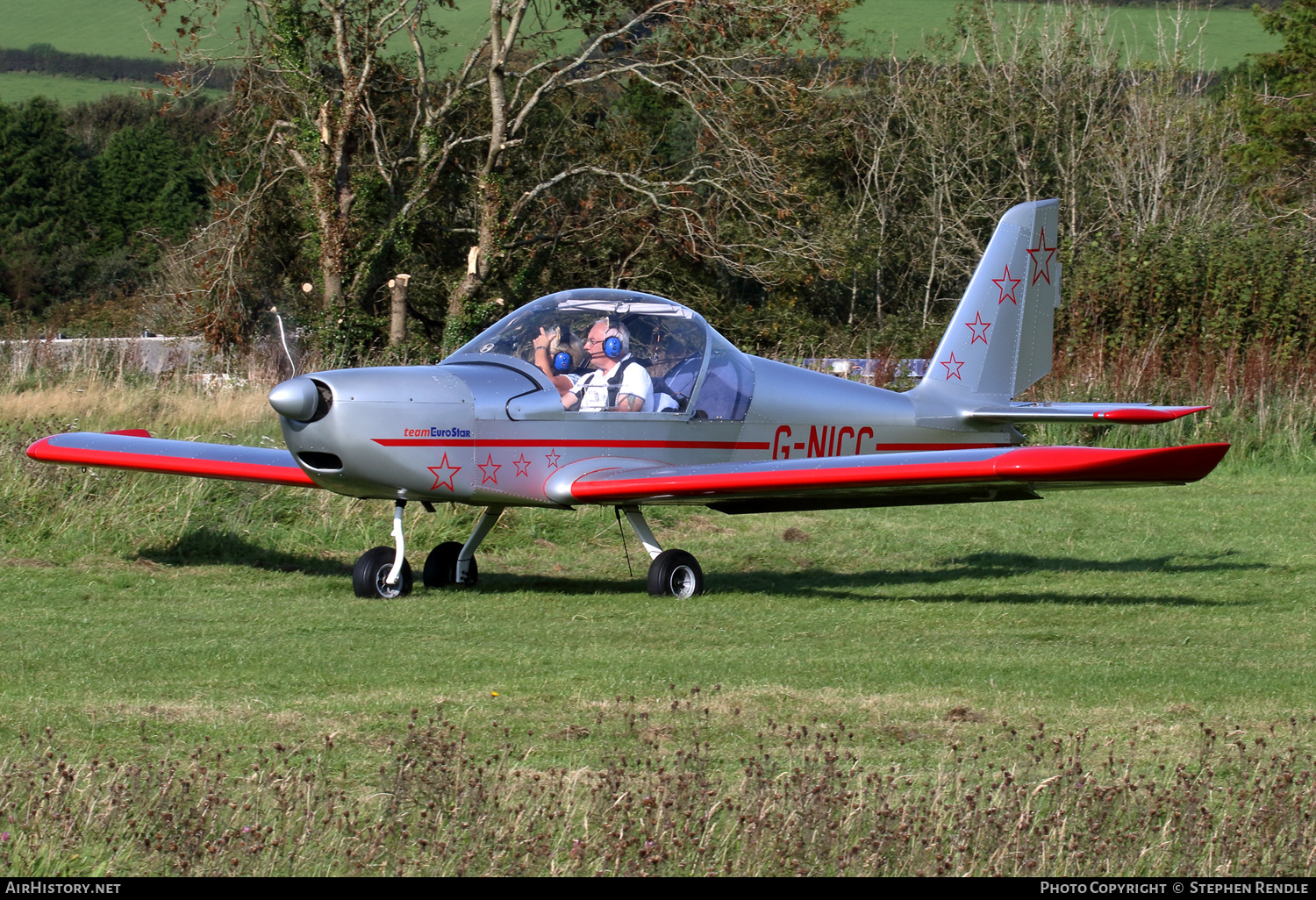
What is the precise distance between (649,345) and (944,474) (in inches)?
96.9

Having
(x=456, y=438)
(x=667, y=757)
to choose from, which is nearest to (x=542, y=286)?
(x=456, y=438)

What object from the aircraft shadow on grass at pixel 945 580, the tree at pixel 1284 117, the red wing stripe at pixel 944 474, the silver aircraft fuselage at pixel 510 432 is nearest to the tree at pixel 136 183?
the tree at pixel 1284 117

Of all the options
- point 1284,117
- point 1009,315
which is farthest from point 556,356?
point 1284,117

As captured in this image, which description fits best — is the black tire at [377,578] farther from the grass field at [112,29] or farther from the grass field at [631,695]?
the grass field at [112,29]

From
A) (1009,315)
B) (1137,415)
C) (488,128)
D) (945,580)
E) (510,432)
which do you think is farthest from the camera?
(488,128)

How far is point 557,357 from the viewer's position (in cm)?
904

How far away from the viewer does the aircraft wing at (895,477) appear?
7074 mm

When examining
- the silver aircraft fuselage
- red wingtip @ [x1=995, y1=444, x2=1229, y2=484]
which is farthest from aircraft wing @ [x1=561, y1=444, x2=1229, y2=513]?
the silver aircraft fuselage

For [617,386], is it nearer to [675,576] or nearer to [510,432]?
Result: [510,432]

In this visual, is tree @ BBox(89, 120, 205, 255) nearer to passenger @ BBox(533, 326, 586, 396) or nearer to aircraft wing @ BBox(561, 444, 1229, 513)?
passenger @ BBox(533, 326, 586, 396)

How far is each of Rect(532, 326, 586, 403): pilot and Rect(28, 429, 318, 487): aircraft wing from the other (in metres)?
1.91

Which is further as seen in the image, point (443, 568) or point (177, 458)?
point (177, 458)

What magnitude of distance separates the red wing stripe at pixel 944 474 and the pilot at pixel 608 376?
56 cm
